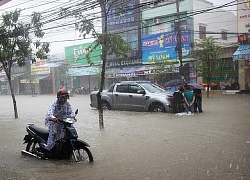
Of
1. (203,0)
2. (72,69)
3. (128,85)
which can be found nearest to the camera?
(128,85)

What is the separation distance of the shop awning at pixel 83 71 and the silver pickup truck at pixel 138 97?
67.8 feet

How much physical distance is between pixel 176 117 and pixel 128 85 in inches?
125

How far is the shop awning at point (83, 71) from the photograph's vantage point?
35500 millimetres

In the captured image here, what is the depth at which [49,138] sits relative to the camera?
220 inches

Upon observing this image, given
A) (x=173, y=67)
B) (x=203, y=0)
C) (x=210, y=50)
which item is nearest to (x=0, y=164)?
(x=210, y=50)

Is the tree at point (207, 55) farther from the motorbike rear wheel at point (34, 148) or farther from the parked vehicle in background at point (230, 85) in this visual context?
the motorbike rear wheel at point (34, 148)

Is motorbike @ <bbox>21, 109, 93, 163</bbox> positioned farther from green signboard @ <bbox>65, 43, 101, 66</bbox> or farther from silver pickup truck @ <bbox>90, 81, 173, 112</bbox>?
green signboard @ <bbox>65, 43, 101, 66</bbox>

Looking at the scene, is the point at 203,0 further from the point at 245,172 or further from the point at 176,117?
the point at 245,172

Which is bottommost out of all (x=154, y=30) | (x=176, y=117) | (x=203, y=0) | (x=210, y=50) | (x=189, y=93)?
(x=176, y=117)

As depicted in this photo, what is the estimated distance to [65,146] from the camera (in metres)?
5.55

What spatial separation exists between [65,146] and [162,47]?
77.9ft

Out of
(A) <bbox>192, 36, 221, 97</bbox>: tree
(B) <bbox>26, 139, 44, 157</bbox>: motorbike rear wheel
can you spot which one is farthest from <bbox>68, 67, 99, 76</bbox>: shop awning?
(B) <bbox>26, 139, 44, 157</bbox>: motorbike rear wheel

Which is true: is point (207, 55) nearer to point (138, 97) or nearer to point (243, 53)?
point (243, 53)

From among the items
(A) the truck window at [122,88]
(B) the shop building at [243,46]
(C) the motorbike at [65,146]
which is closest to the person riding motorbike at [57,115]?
(C) the motorbike at [65,146]
